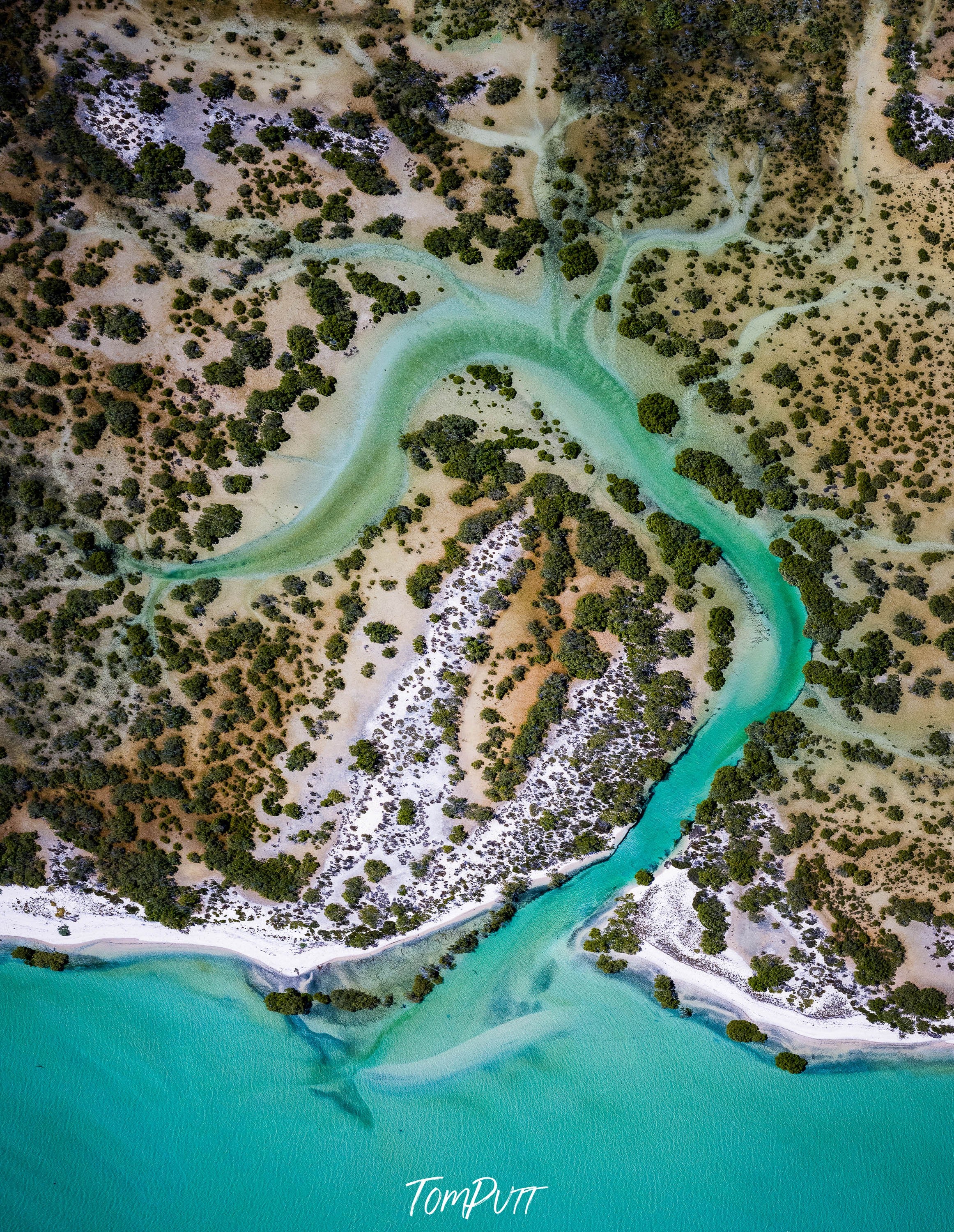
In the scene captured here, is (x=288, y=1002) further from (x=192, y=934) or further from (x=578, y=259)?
(x=578, y=259)

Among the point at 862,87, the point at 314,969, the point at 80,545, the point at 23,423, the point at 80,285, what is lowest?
the point at 314,969

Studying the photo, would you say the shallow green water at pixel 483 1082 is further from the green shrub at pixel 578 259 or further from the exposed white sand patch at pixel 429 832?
the exposed white sand patch at pixel 429 832

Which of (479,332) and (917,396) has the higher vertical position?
(917,396)

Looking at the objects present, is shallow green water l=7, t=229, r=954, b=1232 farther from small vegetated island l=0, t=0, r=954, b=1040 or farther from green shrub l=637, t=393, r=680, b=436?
small vegetated island l=0, t=0, r=954, b=1040

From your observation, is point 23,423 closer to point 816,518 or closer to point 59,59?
point 59,59

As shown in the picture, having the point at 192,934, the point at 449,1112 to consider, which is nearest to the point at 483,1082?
the point at 449,1112

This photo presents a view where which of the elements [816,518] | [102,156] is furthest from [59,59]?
[816,518]
